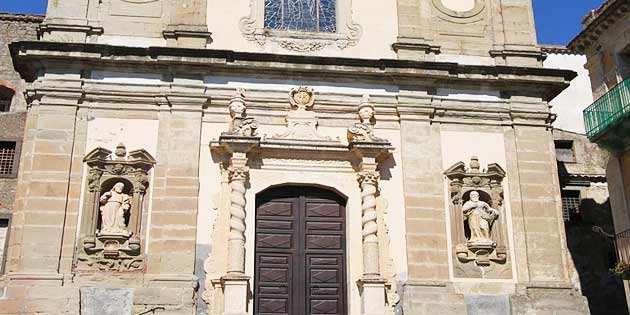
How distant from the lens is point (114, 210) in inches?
470

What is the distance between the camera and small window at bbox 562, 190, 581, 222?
1959 cm

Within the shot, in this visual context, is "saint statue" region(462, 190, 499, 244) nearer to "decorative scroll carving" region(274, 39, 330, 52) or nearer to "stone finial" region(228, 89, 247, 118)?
"decorative scroll carving" region(274, 39, 330, 52)

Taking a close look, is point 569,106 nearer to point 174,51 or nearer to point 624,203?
point 624,203

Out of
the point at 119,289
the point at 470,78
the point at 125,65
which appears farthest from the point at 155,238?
the point at 470,78

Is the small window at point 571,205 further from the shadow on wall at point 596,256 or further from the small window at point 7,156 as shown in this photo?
the small window at point 7,156

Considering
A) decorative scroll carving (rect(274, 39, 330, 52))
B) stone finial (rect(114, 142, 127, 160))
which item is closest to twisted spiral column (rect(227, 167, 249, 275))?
stone finial (rect(114, 142, 127, 160))

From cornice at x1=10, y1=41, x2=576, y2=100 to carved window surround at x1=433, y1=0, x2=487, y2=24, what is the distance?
49.2 inches

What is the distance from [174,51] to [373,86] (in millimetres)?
3455

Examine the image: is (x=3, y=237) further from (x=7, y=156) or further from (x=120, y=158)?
(x=120, y=158)

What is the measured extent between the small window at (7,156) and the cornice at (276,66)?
5.96 metres

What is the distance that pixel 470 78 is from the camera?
1362cm

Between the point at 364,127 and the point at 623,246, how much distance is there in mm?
6095

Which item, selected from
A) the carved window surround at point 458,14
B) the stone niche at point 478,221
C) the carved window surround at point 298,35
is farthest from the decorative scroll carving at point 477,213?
the carved window surround at point 298,35

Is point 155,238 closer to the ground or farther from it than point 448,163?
closer to the ground
